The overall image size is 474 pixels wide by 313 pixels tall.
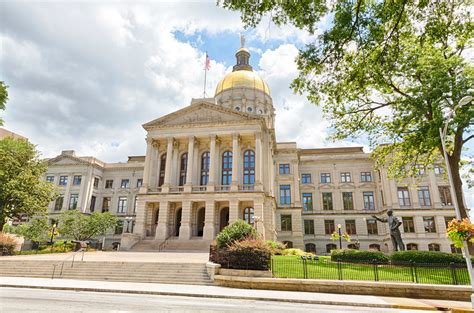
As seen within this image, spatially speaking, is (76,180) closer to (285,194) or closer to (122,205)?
(122,205)

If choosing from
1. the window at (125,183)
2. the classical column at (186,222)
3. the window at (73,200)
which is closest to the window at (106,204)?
the window at (125,183)

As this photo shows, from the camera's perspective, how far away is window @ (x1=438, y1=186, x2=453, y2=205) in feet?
139

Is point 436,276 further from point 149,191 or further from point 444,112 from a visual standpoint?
point 149,191

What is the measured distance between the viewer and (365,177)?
1902 inches

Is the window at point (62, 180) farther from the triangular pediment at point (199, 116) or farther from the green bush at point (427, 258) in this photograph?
the green bush at point (427, 258)

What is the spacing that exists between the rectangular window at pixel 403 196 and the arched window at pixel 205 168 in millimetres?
29289

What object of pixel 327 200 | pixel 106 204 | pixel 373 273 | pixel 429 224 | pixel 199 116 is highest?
pixel 199 116

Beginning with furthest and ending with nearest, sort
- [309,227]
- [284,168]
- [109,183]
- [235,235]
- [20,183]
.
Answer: [109,183] < [284,168] < [309,227] < [20,183] < [235,235]

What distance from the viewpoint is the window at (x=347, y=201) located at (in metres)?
47.6

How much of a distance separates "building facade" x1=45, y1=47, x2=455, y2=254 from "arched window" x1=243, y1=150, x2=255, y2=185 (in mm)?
146

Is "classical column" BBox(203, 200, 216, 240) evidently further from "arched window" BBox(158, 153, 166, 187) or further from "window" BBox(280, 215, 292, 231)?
"window" BBox(280, 215, 292, 231)

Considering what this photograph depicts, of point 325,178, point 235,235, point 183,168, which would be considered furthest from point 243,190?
point 325,178

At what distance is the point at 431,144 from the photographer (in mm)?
18734

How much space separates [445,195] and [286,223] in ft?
78.2
